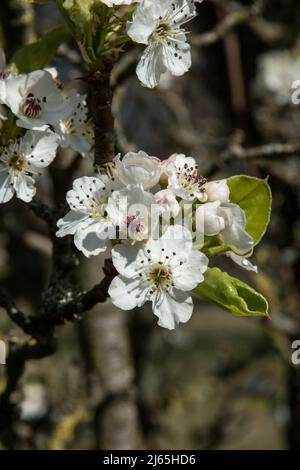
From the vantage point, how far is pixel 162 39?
958mm

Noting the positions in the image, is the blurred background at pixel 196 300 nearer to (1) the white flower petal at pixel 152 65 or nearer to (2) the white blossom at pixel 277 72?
(2) the white blossom at pixel 277 72

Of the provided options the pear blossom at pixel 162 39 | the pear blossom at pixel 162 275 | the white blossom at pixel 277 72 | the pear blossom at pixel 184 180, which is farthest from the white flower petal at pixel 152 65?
the white blossom at pixel 277 72

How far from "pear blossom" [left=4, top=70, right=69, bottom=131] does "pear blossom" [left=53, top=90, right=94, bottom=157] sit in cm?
3

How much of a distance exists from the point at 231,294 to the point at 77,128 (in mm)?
368

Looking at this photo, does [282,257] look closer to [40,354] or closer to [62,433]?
[62,433]

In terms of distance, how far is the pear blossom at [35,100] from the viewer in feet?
3.06

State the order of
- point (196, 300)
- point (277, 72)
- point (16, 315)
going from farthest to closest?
point (277, 72) < point (196, 300) < point (16, 315)

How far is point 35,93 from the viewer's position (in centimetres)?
97

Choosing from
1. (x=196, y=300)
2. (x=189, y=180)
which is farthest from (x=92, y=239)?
(x=196, y=300)

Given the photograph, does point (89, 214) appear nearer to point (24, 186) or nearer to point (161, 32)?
point (24, 186)

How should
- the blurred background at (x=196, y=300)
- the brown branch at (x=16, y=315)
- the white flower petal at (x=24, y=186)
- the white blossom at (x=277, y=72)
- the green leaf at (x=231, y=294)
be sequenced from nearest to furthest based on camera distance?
1. the green leaf at (x=231, y=294)
2. the white flower petal at (x=24, y=186)
3. the brown branch at (x=16, y=315)
4. the blurred background at (x=196, y=300)
5. the white blossom at (x=277, y=72)

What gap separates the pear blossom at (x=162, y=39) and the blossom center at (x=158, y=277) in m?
0.25

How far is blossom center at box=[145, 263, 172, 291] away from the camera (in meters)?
0.92

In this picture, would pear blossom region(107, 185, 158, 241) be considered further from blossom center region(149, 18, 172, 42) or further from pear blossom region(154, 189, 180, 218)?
blossom center region(149, 18, 172, 42)
